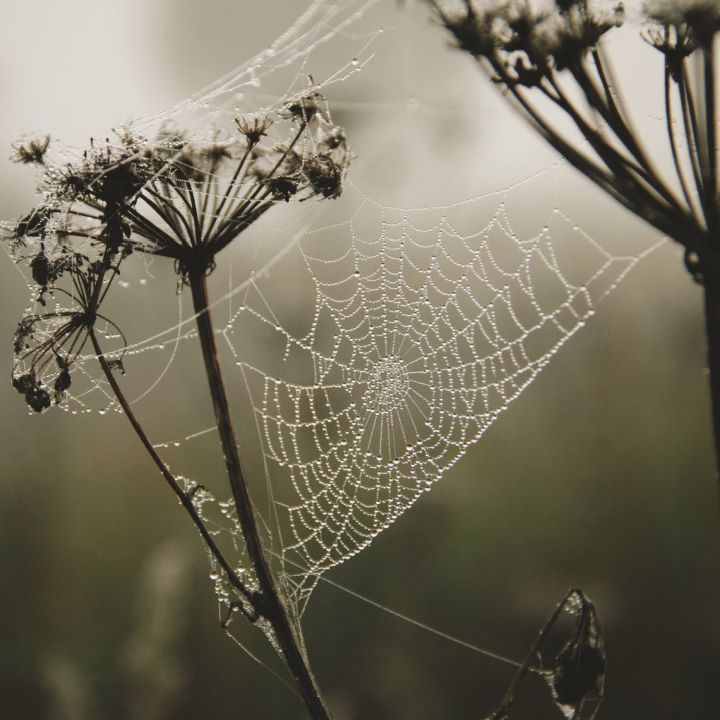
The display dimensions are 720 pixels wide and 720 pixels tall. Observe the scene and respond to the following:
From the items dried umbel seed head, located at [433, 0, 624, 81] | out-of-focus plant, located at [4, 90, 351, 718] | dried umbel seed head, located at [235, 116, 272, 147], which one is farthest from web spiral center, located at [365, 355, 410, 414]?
dried umbel seed head, located at [433, 0, 624, 81]

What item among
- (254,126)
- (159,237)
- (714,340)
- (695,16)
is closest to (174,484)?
(159,237)

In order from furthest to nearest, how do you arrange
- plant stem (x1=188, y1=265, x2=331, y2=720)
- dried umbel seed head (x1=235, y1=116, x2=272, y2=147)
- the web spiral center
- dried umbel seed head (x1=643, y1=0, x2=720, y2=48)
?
the web spiral center
dried umbel seed head (x1=235, y1=116, x2=272, y2=147)
plant stem (x1=188, y1=265, x2=331, y2=720)
dried umbel seed head (x1=643, y1=0, x2=720, y2=48)

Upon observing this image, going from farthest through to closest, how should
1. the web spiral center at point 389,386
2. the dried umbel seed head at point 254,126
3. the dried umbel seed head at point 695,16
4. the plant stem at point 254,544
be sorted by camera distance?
the web spiral center at point 389,386, the dried umbel seed head at point 254,126, the plant stem at point 254,544, the dried umbel seed head at point 695,16

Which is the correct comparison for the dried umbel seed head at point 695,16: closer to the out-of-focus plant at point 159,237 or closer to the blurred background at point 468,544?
the out-of-focus plant at point 159,237

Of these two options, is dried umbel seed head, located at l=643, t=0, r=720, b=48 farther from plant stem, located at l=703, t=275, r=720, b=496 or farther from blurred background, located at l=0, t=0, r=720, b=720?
blurred background, located at l=0, t=0, r=720, b=720

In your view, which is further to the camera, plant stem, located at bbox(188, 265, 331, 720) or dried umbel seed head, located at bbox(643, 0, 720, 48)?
plant stem, located at bbox(188, 265, 331, 720)

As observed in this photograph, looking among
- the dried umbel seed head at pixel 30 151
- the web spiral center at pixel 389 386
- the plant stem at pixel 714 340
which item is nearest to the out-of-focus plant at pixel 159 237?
the dried umbel seed head at pixel 30 151

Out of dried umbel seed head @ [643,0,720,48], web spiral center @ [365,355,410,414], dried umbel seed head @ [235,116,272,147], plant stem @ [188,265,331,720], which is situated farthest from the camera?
web spiral center @ [365,355,410,414]
